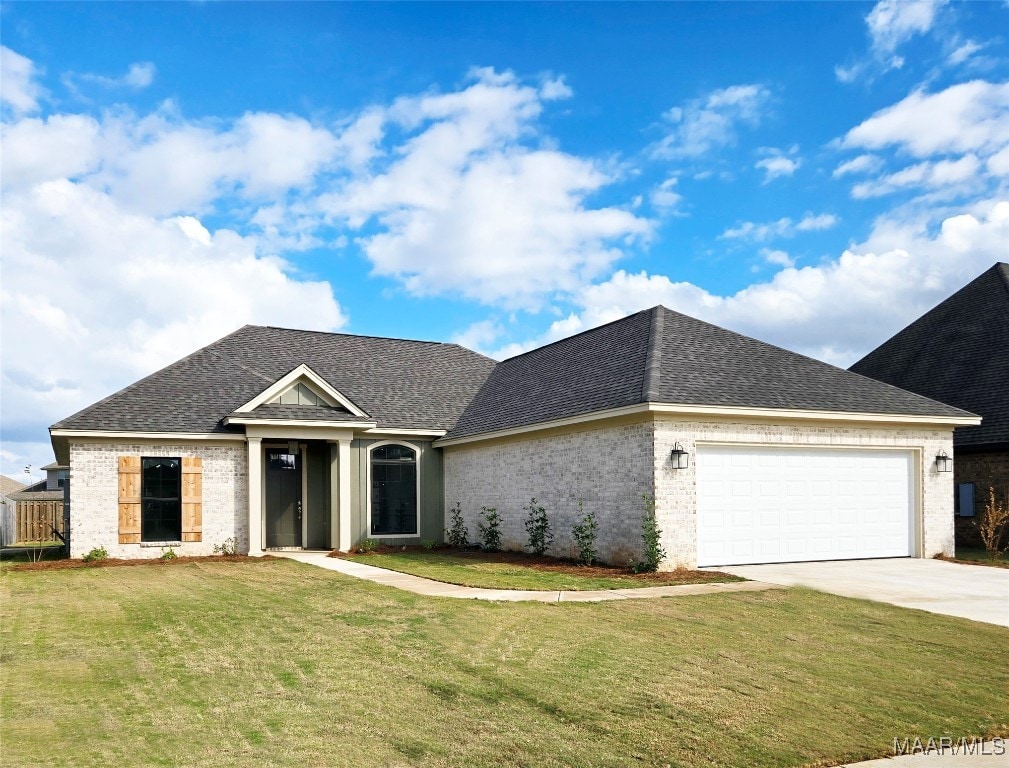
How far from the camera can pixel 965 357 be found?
25922mm

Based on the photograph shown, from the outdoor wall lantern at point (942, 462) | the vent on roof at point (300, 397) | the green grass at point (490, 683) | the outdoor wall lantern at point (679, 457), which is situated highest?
the vent on roof at point (300, 397)

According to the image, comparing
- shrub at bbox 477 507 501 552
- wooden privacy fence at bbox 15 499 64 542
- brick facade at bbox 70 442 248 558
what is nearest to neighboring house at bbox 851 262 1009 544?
shrub at bbox 477 507 501 552

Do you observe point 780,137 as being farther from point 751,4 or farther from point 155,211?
point 155,211

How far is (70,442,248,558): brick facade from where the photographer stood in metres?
19.6

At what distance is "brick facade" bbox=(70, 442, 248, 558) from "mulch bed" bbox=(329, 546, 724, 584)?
2753 mm

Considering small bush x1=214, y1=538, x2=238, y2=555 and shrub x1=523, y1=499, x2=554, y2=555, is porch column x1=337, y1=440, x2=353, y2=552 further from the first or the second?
shrub x1=523, y1=499, x2=554, y2=555

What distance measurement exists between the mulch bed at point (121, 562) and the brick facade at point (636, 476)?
6048 millimetres

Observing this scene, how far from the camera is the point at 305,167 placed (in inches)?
744

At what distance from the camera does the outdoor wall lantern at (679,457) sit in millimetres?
15758

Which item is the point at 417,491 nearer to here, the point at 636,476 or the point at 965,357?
the point at 636,476

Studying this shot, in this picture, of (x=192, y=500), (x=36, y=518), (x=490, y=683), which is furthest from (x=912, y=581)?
(x=36, y=518)

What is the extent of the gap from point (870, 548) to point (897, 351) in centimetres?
1423

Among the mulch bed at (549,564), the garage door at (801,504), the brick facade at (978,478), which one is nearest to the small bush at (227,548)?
the mulch bed at (549,564)

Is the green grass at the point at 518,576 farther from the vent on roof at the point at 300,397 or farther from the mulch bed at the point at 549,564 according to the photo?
the vent on roof at the point at 300,397
